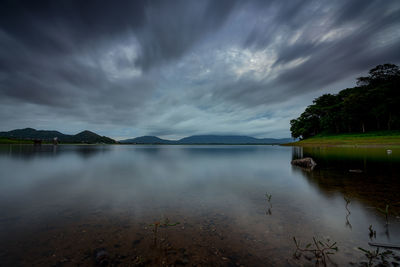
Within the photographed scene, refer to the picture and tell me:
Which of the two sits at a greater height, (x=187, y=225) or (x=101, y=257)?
(x=101, y=257)

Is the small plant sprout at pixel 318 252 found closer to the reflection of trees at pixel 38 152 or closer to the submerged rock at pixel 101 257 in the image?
the submerged rock at pixel 101 257

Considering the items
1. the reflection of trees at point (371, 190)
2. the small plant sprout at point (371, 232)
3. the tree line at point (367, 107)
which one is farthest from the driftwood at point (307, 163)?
the tree line at point (367, 107)

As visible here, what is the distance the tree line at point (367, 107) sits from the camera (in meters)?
69.1

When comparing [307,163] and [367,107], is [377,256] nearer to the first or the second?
[307,163]

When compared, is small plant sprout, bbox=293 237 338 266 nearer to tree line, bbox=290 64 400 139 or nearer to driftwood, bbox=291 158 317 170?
driftwood, bbox=291 158 317 170

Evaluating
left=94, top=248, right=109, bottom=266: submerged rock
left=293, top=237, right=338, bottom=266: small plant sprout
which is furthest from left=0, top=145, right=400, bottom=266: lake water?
left=293, top=237, right=338, bottom=266: small plant sprout

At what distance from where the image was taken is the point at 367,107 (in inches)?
3078

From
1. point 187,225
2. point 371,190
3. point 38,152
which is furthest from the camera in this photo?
point 38,152

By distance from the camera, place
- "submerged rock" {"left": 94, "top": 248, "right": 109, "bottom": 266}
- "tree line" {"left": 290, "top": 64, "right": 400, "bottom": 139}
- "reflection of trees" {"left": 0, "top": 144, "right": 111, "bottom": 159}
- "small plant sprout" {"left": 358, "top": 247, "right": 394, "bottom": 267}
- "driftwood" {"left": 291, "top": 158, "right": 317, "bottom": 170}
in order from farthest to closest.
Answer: "tree line" {"left": 290, "top": 64, "right": 400, "bottom": 139} < "reflection of trees" {"left": 0, "top": 144, "right": 111, "bottom": 159} < "driftwood" {"left": 291, "top": 158, "right": 317, "bottom": 170} < "submerged rock" {"left": 94, "top": 248, "right": 109, "bottom": 266} < "small plant sprout" {"left": 358, "top": 247, "right": 394, "bottom": 267}

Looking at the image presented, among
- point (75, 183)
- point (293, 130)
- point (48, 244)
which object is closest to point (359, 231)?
point (48, 244)

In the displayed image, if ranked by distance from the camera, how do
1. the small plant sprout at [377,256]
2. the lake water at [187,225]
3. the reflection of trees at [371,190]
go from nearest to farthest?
the small plant sprout at [377,256], the lake water at [187,225], the reflection of trees at [371,190]

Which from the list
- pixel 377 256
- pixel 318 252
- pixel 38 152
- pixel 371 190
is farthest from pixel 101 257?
pixel 38 152

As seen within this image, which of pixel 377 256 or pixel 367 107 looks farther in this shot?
pixel 367 107

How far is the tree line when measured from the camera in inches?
2721
